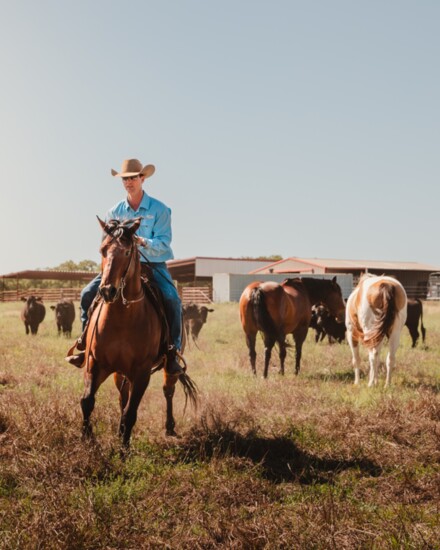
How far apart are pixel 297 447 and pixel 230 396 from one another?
7.39 ft

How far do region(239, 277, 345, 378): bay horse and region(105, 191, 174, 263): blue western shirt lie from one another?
4.75 metres

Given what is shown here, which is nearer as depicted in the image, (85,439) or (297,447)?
(85,439)

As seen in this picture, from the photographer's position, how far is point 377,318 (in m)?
9.34

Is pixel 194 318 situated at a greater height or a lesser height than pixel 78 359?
lesser

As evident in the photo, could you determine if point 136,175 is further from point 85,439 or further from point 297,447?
point 297,447

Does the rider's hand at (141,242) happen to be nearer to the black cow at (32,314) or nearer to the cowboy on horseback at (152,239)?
the cowboy on horseback at (152,239)

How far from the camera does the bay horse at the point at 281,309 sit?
33.9 ft

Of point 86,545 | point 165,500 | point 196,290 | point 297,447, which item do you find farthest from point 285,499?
point 196,290

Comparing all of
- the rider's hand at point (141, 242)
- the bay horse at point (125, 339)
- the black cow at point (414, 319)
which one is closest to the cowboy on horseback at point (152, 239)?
the rider's hand at point (141, 242)

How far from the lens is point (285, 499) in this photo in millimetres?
4109

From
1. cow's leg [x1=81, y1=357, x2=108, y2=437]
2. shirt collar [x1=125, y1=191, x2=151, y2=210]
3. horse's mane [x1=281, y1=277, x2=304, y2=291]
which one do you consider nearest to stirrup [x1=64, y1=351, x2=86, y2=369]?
cow's leg [x1=81, y1=357, x2=108, y2=437]

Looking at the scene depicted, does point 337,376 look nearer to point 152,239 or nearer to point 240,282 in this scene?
point 152,239

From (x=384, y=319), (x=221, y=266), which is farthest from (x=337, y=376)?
(x=221, y=266)

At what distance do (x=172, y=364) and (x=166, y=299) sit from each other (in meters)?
0.72
